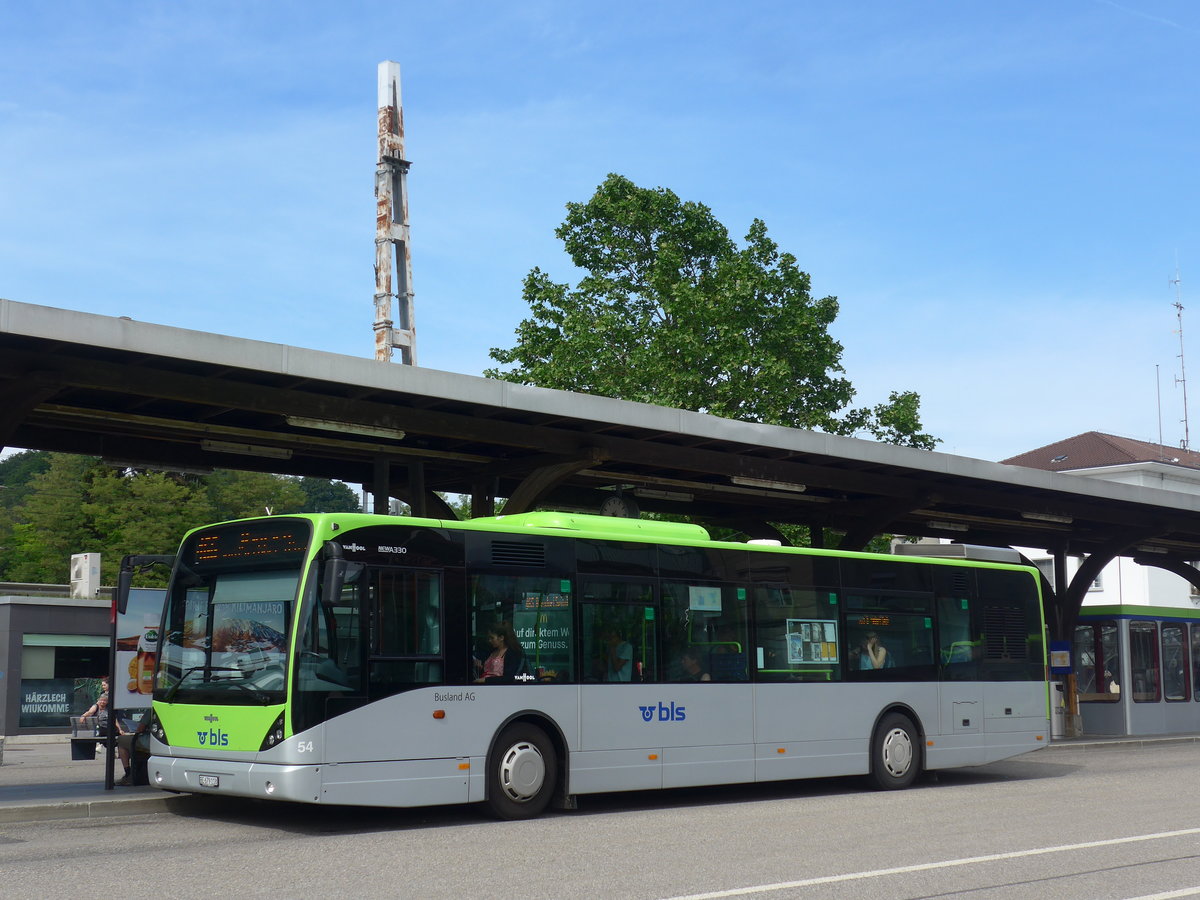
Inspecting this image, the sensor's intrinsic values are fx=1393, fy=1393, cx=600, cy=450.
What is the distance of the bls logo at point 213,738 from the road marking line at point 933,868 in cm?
488

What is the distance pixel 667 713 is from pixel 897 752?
12.2 feet

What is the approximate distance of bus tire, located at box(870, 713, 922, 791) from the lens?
1549 centimetres

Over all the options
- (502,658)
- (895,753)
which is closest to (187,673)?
(502,658)

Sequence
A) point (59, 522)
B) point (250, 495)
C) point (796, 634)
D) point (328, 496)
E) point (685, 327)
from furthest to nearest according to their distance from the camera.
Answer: point (328, 496), point (250, 495), point (59, 522), point (685, 327), point (796, 634)

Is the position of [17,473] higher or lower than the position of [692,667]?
higher

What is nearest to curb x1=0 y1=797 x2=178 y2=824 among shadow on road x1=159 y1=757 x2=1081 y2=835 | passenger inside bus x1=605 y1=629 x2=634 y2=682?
shadow on road x1=159 y1=757 x2=1081 y2=835

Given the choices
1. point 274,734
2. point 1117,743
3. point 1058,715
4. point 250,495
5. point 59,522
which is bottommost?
point 1117,743

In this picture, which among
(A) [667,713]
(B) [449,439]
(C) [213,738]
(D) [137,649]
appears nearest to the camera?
(C) [213,738]

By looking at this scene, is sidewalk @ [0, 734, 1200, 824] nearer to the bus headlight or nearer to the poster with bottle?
the poster with bottle

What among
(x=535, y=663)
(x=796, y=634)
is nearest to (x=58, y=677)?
(x=796, y=634)

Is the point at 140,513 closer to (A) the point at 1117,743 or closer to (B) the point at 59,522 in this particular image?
(B) the point at 59,522

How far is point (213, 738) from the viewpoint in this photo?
1115 cm

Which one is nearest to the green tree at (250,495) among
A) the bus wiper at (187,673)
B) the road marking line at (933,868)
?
the bus wiper at (187,673)

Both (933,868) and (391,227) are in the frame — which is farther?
(391,227)
